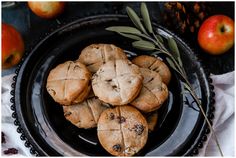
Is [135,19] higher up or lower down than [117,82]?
higher up

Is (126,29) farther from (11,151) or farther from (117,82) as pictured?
(11,151)

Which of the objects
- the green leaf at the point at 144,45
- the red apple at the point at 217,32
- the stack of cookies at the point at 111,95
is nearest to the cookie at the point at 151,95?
the stack of cookies at the point at 111,95

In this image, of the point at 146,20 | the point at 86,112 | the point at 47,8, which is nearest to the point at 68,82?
the point at 86,112

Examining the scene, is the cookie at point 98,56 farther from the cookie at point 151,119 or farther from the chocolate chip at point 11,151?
the chocolate chip at point 11,151

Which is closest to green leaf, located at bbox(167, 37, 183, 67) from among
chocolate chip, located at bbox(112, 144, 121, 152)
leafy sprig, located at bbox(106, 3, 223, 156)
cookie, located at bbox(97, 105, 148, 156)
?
leafy sprig, located at bbox(106, 3, 223, 156)

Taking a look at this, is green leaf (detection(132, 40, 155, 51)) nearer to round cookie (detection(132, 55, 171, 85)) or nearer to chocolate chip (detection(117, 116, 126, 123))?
round cookie (detection(132, 55, 171, 85))

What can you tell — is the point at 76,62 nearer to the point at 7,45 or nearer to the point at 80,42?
the point at 80,42

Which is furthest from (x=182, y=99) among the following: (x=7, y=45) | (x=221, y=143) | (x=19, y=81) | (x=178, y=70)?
(x=7, y=45)
